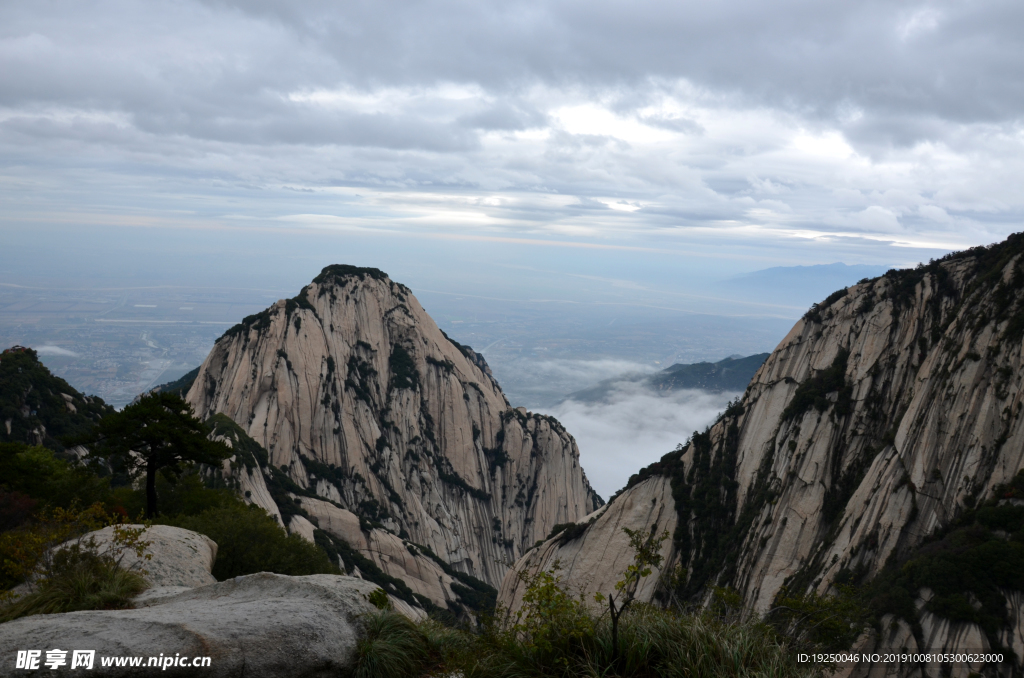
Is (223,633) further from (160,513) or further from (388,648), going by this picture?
(160,513)

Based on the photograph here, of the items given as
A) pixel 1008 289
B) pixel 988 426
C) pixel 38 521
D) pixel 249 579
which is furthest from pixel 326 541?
pixel 1008 289

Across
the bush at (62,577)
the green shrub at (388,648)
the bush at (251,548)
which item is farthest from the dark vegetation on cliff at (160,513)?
the green shrub at (388,648)

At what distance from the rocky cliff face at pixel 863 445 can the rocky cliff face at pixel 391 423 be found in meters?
39.3


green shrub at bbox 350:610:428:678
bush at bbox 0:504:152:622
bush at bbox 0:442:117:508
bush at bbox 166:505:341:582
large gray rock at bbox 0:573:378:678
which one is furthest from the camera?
bush at bbox 0:442:117:508

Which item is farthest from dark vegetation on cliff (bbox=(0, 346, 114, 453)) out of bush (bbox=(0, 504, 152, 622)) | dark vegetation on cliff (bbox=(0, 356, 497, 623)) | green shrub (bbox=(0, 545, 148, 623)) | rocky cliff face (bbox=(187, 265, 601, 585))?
green shrub (bbox=(0, 545, 148, 623))

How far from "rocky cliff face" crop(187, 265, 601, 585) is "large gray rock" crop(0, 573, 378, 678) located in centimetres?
6569

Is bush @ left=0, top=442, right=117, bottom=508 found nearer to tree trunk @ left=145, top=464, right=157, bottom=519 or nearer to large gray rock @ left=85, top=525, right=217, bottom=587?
tree trunk @ left=145, top=464, right=157, bottom=519

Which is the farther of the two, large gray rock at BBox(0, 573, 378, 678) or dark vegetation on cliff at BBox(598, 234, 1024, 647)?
dark vegetation on cliff at BBox(598, 234, 1024, 647)

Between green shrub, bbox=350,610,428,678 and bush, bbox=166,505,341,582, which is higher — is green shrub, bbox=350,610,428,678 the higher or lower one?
the higher one

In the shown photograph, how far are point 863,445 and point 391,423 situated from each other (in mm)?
71256

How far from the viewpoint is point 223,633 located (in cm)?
1037

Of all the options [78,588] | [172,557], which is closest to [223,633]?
[78,588]

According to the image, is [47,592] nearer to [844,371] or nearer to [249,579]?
[249,579]

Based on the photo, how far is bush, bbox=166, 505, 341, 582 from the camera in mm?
22967
